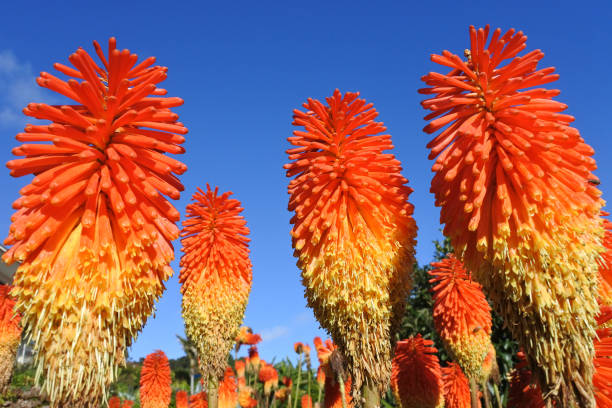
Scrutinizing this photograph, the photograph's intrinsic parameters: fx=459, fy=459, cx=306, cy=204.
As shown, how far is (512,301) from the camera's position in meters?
4.12

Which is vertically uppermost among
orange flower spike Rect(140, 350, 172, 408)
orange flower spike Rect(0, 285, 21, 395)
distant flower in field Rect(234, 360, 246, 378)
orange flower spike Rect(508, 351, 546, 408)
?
orange flower spike Rect(0, 285, 21, 395)

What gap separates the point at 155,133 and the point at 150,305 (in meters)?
1.68

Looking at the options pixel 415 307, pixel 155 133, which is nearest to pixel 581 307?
pixel 155 133

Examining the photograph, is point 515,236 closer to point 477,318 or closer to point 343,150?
point 343,150

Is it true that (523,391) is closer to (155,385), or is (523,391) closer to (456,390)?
(456,390)

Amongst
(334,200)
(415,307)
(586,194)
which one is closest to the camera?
(586,194)

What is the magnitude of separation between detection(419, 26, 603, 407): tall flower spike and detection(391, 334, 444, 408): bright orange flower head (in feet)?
14.0

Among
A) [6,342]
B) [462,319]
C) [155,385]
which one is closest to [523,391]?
[462,319]

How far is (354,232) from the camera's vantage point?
5266mm

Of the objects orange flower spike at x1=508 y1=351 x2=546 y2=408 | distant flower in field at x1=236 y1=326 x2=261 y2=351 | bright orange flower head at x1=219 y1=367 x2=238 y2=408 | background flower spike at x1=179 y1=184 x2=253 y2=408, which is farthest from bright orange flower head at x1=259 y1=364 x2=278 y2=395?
orange flower spike at x1=508 y1=351 x2=546 y2=408

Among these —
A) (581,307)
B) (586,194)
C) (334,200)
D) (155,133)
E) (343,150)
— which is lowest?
(581,307)

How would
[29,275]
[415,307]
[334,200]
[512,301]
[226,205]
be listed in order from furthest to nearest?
[415,307], [226,205], [334,200], [512,301], [29,275]

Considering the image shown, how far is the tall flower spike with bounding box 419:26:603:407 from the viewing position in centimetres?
386

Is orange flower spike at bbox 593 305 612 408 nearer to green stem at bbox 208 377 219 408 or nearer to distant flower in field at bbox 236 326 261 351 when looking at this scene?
green stem at bbox 208 377 219 408
